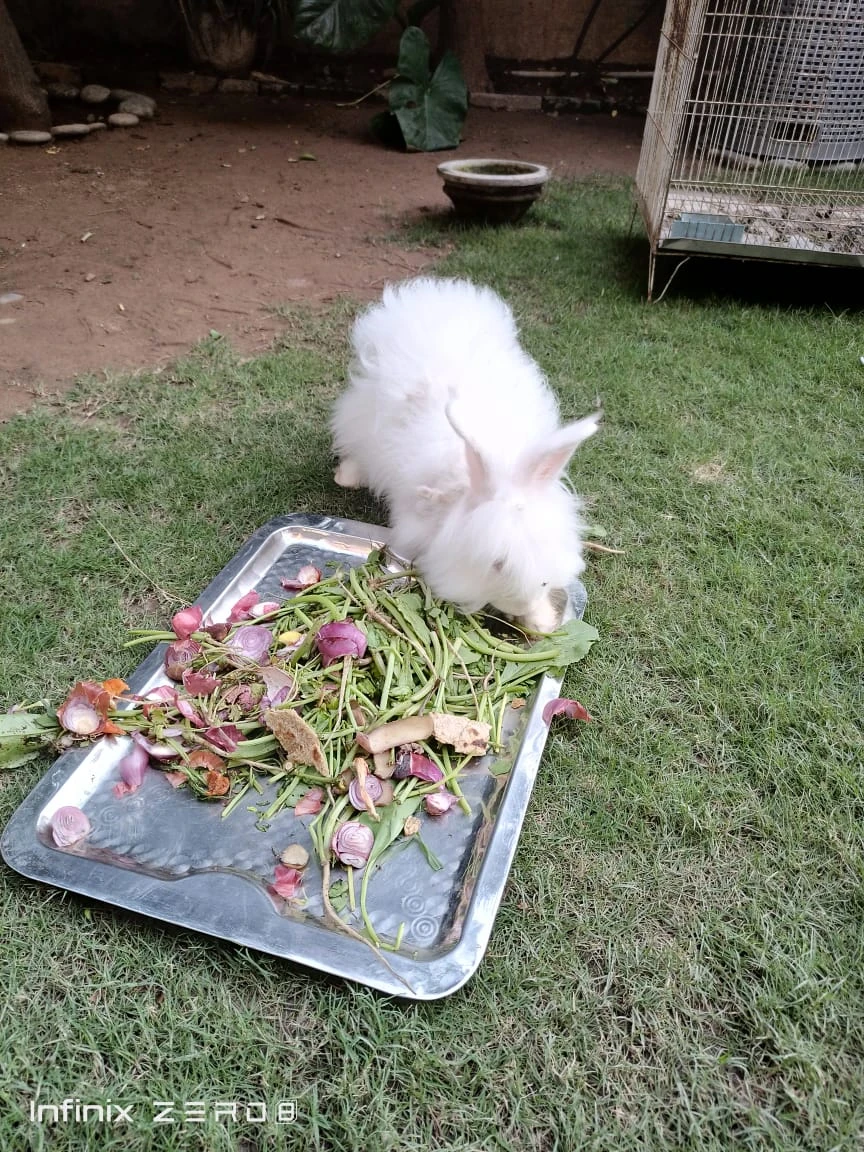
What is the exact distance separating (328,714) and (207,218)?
4.51 meters

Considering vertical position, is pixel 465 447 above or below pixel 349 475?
above

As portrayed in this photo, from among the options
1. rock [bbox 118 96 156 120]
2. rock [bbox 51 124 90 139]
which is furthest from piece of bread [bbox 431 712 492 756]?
rock [bbox 118 96 156 120]

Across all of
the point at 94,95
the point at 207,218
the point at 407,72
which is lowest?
the point at 207,218

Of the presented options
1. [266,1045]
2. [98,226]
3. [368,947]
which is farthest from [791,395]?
[98,226]

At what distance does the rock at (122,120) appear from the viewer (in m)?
6.71

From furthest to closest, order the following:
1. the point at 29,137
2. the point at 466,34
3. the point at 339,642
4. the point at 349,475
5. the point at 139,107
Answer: the point at 466,34 → the point at 139,107 → the point at 29,137 → the point at 349,475 → the point at 339,642

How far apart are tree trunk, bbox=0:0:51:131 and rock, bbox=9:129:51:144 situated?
177 mm

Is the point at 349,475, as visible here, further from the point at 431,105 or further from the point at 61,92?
the point at 61,92

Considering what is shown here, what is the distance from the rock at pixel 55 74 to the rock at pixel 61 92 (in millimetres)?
154

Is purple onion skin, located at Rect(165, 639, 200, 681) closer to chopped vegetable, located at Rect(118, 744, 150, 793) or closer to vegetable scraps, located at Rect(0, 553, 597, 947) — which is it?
vegetable scraps, located at Rect(0, 553, 597, 947)

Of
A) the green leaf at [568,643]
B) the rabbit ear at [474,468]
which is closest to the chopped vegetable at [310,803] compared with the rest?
the green leaf at [568,643]

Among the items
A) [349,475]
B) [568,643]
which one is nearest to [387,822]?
[568,643]

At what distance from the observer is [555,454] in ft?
5.90

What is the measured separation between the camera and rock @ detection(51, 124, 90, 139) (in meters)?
6.32
